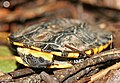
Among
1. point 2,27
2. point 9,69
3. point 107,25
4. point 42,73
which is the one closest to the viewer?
point 42,73

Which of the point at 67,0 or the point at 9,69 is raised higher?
the point at 67,0

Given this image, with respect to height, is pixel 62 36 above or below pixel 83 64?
above

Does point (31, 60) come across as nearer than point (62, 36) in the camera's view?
Yes

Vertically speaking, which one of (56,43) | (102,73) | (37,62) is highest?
(56,43)

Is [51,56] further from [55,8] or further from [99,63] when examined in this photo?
[55,8]

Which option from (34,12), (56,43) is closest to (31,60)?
(56,43)

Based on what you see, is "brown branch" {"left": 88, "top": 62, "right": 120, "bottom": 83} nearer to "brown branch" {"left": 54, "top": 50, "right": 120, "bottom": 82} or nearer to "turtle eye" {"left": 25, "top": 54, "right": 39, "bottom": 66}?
"brown branch" {"left": 54, "top": 50, "right": 120, "bottom": 82}

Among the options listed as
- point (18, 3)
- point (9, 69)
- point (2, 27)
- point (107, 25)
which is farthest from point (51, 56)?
point (18, 3)

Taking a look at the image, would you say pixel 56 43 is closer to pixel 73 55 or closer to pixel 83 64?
pixel 73 55
